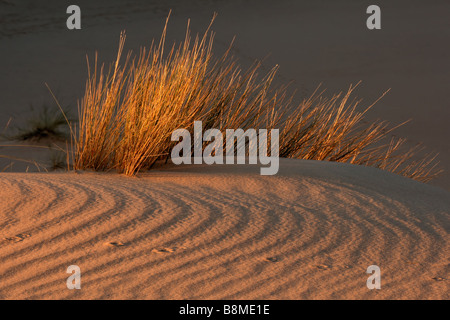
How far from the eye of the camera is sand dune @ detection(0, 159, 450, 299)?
5.66ft

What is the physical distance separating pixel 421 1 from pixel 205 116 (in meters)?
11.6

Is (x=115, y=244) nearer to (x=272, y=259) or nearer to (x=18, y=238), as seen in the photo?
(x=18, y=238)

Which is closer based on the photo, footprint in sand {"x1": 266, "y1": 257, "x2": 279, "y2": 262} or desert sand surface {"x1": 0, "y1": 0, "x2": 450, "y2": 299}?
desert sand surface {"x1": 0, "y1": 0, "x2": 450, "y2": 299}

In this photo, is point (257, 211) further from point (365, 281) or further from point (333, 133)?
point (333, 133)

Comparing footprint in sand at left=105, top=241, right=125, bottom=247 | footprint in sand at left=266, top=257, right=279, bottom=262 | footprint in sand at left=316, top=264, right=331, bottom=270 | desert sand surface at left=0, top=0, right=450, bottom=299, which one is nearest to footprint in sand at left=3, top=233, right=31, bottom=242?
desert sand surface at left=0, top=0, right=450, bottom=299

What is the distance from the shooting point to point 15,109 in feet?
26.0

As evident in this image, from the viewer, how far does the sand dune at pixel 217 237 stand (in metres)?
1.73

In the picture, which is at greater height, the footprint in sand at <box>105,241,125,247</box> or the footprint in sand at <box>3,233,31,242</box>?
the footprint in sand at <box>3,233,31,242</box>

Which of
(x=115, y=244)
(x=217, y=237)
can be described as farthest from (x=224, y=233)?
(x=115, y=244)

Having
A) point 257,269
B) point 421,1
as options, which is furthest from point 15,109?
point 421,1

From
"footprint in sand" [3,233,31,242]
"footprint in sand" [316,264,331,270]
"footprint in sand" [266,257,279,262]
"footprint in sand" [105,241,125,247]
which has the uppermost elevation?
"footprint in sand" [3,233,31,242]

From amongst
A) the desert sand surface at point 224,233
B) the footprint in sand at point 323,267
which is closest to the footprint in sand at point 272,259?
the desert sand surface at point 224,233

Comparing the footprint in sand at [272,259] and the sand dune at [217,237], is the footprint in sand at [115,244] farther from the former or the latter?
the footprint in sand at [272,259]

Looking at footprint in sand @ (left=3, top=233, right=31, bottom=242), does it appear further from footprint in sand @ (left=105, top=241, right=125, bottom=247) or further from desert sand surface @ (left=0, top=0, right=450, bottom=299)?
footprint in sand @ (left=105, top=241, right=125, bottom=247)
